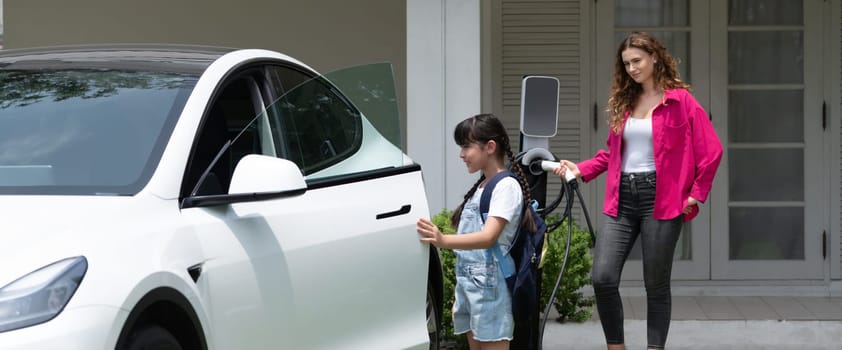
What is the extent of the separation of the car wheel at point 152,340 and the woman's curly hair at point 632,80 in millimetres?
2660

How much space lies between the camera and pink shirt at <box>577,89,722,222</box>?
537 cm

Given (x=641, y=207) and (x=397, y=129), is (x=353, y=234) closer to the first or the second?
(x=397, y=129)

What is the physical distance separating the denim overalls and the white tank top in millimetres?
829

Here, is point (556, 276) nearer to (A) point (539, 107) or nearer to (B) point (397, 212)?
(A) point (539, 107)

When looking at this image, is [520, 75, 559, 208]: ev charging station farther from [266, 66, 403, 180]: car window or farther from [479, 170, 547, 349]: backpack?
[266, 66, 403, 180]: car window

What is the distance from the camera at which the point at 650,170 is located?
5438 mm

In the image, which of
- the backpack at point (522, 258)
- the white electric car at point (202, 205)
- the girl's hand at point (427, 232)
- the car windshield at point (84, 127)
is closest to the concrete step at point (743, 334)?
the backpack at point (522, 258)

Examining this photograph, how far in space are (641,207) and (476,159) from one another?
94cm

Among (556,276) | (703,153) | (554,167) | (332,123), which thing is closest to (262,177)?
(332,123)

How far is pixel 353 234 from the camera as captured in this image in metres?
4.30

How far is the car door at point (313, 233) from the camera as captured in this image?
3.69 metres

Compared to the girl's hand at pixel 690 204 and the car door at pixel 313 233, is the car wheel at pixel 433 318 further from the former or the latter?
the girl's hand at pixel 690 204

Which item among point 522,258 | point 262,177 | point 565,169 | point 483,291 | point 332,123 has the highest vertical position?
point 332,123

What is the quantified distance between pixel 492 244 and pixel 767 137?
4236 mm
